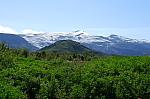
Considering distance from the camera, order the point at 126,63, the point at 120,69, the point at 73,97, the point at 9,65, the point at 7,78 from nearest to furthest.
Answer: the point at 73,97 < the point at 7,78 < the point at 120,69 < the point at 126,63 < the point at 9,65

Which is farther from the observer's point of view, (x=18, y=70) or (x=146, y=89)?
(x=18, y=70)

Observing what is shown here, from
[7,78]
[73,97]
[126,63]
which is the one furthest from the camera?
[126,63]

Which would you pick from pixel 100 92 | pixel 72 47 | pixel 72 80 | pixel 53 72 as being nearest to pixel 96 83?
pixel 100 92

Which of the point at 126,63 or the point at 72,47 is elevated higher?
the point at 126,63

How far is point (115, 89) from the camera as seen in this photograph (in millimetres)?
18078

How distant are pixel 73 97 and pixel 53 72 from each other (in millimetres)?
3829

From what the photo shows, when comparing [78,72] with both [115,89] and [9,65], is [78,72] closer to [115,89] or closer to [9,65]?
[115,89]

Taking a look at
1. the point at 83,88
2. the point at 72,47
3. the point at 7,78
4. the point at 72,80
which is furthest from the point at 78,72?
the point at 72,47

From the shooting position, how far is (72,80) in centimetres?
1997

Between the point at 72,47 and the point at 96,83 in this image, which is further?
the point at 72,47

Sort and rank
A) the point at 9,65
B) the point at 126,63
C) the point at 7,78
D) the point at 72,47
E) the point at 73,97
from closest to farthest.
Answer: the point at 73,97 → the point at 7,78 → the point at 126,63 → the point at 9,65 → the point at 72,47

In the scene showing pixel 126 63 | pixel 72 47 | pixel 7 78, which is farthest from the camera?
pixel 72 47

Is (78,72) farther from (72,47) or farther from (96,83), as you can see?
(72,47)

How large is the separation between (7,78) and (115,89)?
227 inches
